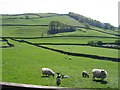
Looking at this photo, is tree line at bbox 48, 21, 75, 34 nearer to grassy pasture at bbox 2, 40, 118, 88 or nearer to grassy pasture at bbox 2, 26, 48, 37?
grassy pasture at bbox 2, 26, 48, 37

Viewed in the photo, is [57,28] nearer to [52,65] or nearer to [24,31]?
[24,31]

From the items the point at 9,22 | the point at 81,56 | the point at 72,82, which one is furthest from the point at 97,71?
the point at 9,22

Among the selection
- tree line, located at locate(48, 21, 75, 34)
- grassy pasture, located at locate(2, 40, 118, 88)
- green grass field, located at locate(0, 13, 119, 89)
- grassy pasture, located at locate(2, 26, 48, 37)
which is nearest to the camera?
grassy pasture, located at locate(2, 40, 118, 88)

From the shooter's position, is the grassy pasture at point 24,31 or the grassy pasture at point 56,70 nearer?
the grassy pasture at point 56,70

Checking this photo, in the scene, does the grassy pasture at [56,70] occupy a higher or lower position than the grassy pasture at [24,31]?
lower

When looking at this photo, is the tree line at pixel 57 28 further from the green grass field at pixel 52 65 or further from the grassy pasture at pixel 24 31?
the green grass field at pixel 52 65

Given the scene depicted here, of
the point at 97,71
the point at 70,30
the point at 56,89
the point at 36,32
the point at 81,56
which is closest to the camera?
the point at 56,89

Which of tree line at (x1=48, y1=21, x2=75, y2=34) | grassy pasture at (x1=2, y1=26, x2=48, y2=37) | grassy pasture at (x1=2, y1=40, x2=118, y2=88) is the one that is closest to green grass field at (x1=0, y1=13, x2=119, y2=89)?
grassy pasture at (x1=2, y1=40, x2=118, y2=88)

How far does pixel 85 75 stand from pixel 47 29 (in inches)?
4327

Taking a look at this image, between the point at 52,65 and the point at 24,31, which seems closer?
the point at 52,65

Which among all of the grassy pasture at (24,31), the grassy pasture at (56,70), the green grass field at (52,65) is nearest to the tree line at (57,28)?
the grassy pasture at (24,31)

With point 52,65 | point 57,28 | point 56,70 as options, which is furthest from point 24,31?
point 56,70

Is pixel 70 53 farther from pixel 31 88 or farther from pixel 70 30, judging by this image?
pixel 70 30

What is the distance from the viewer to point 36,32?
12938 centimetres
